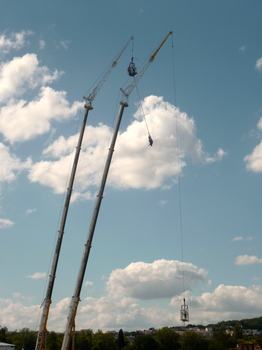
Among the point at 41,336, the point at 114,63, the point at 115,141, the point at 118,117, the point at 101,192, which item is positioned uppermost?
the point at 114,63

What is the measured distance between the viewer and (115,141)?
261ft

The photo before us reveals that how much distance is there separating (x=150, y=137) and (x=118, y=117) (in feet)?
28.2

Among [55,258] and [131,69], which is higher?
[131,69]

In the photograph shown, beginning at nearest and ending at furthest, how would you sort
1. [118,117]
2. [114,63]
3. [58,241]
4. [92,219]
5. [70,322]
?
[70,322] → [92,219] → [58,241] → [118,117] → [114,63]

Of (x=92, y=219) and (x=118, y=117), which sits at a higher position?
(x=118, y=117)

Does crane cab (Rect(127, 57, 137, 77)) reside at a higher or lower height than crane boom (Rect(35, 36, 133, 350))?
higher

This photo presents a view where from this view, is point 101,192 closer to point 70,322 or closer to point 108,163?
point 108,163

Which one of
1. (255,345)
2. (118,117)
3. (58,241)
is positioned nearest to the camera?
(58,241)

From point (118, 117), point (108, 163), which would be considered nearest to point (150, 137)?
point (118, 117)

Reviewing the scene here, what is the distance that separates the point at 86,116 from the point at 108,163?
17111 millimetres

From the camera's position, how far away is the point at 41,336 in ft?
236

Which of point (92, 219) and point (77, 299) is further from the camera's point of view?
point (92, 219)

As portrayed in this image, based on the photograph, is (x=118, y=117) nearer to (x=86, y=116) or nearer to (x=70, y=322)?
(x=86, y=116)

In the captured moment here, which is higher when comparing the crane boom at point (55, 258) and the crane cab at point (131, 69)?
the crane cab at point (131, 69)
